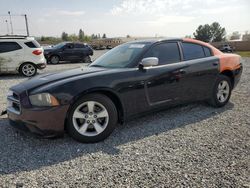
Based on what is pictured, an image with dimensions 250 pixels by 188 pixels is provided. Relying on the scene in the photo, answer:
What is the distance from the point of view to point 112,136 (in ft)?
12.1

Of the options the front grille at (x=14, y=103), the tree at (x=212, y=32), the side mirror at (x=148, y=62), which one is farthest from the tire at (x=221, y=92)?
the tree at (x=212, y=32)

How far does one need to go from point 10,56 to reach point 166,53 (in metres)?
7.80

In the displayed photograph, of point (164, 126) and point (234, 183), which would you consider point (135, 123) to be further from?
point (234, 183)

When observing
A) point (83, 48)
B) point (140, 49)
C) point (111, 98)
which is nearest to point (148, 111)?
point (111, 98)

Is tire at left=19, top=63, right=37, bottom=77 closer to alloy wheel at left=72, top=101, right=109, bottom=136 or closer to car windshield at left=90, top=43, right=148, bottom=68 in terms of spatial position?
car windshield at left=90, top=43, right=148, bottom=68

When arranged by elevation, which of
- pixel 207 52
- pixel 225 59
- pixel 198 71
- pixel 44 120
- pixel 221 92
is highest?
pixel 207 52

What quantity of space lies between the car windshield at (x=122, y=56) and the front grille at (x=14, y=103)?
4.94ft

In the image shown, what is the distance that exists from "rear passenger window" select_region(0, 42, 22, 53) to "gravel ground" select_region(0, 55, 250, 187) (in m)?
6.46

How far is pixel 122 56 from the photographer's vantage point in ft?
14.0

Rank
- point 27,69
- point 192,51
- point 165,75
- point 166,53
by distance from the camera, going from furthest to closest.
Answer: point 27,69
point 192,51
point 166,53
point 165,75

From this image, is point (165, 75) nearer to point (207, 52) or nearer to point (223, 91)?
point (207, 52)

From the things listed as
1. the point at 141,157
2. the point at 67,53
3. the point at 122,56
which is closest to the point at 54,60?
the point at 67,53

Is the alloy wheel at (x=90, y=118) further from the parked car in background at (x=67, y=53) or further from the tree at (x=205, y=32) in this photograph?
the tree at (x=205, y=32)

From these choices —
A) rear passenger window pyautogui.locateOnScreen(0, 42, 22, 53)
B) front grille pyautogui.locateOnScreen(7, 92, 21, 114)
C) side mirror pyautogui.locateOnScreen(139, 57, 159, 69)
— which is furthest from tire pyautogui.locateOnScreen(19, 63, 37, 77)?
side mirror pyautogui.locateOnScreen(139, 57, 159, 69)
